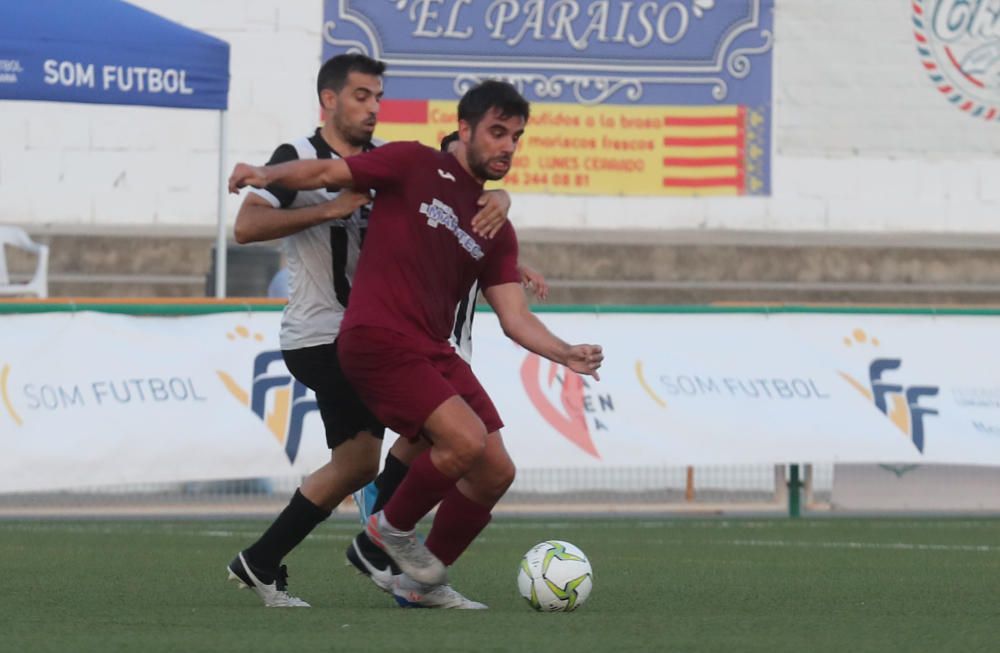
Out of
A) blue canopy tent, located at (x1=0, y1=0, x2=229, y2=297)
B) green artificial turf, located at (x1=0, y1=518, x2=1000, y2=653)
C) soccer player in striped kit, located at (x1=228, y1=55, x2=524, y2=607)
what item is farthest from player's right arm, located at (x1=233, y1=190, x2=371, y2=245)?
blue canopy tent, located at (x1=0, y1=0, x2=229, y2=297)

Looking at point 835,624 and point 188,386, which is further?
point 188,386

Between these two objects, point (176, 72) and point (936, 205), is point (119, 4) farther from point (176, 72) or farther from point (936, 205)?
point (936, 205)

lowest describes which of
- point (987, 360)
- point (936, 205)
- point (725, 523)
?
point (725, 523)

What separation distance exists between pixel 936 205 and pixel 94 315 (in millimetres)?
10076

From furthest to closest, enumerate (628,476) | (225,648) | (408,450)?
(628,476), (408,450), (225,648)

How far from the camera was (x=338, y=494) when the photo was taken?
7.20 metres

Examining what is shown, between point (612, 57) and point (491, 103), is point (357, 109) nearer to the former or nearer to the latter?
point (491, 103)

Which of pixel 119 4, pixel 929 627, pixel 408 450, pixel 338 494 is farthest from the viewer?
pixel 119 4

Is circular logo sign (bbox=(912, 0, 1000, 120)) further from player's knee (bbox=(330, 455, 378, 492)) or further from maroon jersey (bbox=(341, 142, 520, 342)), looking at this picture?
maroon jersey (bbox=(341, 142, 520, 342))

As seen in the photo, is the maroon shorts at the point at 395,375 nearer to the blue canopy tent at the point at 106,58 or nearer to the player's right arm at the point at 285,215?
the player's right arm at the point at 285,215

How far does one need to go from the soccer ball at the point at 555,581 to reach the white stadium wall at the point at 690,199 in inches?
482

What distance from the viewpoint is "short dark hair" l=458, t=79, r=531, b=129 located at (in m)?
6.66

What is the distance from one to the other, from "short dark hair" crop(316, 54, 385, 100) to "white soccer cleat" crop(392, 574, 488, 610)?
1678mm

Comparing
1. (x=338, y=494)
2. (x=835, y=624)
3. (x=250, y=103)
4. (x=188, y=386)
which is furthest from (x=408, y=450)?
(x=250, y=103)
